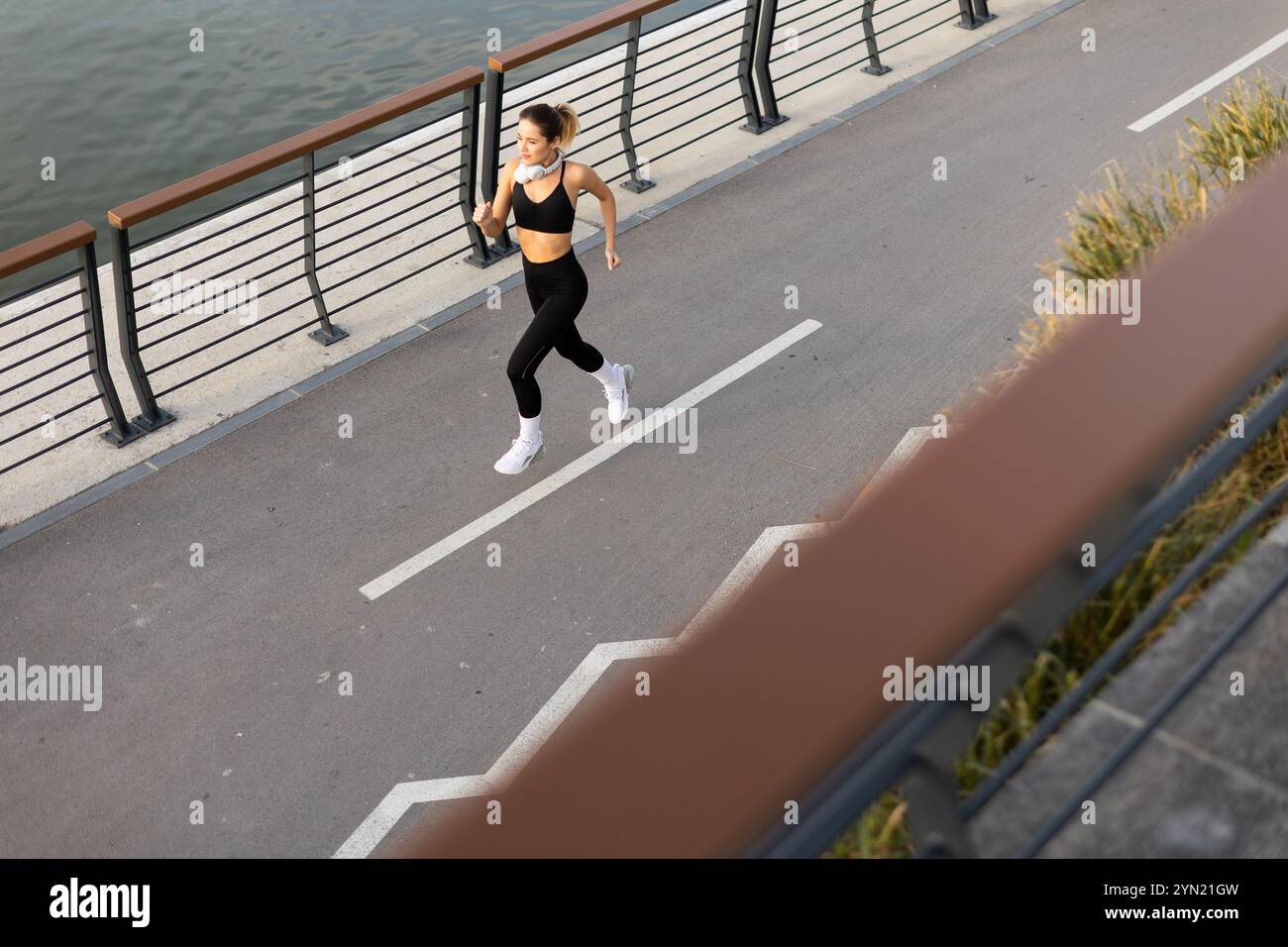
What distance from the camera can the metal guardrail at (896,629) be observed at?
1371 mm

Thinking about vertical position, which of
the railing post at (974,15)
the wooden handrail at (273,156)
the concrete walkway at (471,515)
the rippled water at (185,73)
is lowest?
the concrete walkway at (471,515)

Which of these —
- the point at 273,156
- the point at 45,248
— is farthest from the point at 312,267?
the point at 45,248

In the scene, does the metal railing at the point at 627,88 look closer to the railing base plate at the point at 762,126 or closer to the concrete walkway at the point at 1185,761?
the railing base plate at the point at 762,126

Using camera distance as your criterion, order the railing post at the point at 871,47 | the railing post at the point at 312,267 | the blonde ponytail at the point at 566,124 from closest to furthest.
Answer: the blonde ponytail at the point at 566,124
the railing post at the point at 312,267
the railing post at the point at 871,47

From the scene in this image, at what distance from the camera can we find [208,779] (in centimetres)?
654

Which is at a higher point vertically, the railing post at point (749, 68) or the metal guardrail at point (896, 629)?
the railing post at point (749, 68)

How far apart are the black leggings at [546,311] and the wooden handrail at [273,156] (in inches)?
72.1

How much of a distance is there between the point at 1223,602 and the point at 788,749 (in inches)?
72.6

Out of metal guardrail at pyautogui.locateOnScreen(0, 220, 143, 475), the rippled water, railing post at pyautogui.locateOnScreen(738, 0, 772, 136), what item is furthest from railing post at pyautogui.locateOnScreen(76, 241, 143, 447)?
the rippled water

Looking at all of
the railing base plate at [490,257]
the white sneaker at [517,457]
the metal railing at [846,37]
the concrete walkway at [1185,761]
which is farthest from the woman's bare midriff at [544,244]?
the concrete walkway at [1185,761]

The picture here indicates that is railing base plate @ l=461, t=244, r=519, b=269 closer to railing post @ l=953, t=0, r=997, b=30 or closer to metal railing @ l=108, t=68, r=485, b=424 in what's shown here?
metal railing @ l=108, t=68, r=485, b=424

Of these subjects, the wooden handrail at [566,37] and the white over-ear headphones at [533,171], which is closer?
the white over-ear headphones at [533,171]

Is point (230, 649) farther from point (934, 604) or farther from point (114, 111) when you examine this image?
point (114, 111)

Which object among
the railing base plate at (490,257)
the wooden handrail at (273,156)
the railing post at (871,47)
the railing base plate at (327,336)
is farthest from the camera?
the railing post at (871,47)
